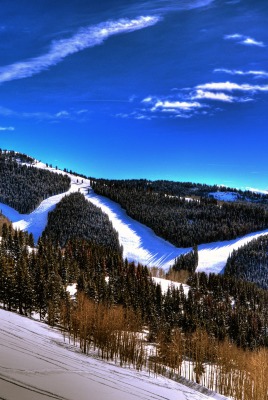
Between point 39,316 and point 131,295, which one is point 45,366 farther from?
point 131,295

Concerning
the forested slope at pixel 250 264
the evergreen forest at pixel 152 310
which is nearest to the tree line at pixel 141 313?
the evergreen forest at pixel 152 310

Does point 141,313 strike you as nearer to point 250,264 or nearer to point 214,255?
point 250,264

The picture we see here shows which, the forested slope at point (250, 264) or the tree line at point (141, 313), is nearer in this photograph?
the tree line at point (141, 313)

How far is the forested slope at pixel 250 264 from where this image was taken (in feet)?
543

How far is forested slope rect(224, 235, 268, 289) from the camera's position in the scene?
6521 inches

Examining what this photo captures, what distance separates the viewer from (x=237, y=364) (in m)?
54.8

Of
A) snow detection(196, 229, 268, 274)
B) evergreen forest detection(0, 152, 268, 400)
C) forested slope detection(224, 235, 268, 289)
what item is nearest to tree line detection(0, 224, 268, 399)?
evergreen forest detection(0, 152, 268, 400)

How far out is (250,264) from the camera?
17262 centimetres

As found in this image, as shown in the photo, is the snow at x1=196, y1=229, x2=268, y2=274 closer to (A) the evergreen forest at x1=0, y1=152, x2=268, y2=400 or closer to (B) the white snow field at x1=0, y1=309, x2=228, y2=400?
(A) the evergreen forest at x1=0, y1=152, x2=268, y2=400

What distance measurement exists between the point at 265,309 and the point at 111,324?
296 feet

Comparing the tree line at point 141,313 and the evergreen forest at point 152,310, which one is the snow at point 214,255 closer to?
the evergreen forest at point 152,310

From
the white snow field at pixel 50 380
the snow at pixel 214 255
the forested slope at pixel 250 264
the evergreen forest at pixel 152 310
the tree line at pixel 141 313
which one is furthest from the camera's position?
the snow at pixel 214 255

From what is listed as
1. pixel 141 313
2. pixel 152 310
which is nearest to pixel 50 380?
pixel 152 310

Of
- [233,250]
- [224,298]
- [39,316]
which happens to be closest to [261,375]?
[39,316]
